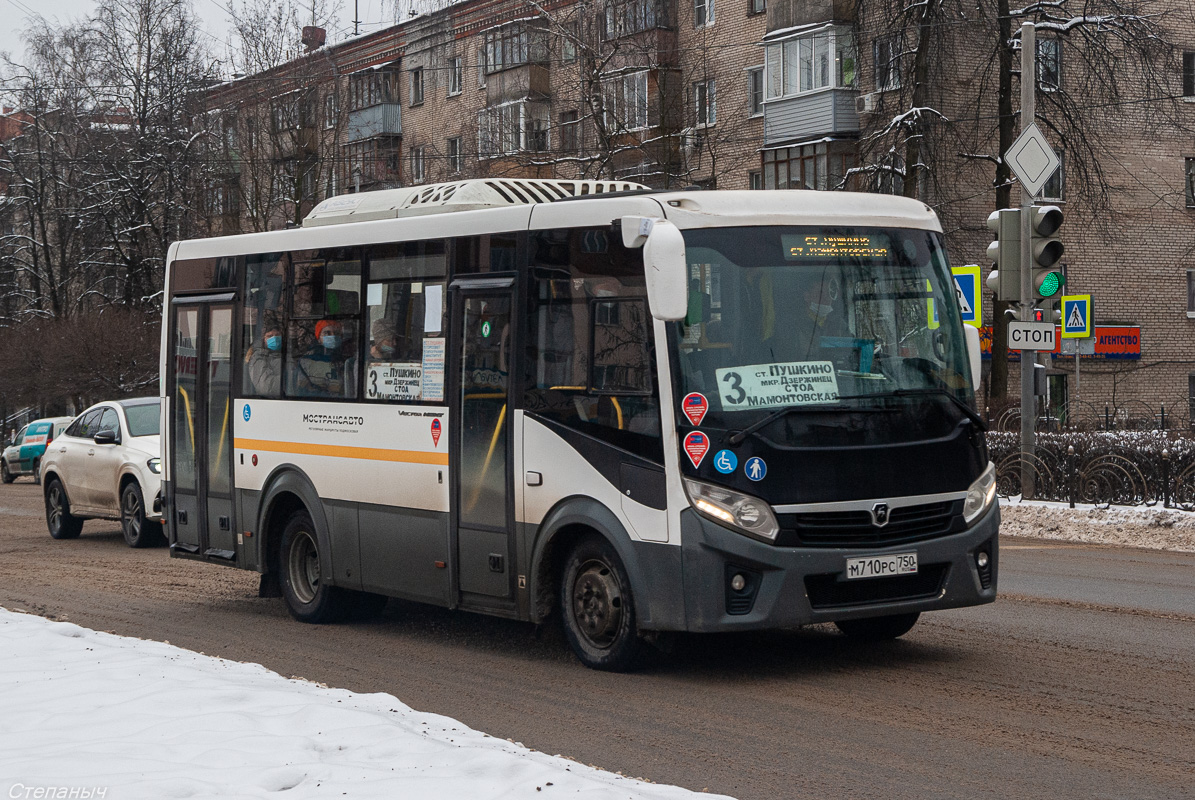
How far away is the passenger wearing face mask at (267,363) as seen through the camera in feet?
38.3

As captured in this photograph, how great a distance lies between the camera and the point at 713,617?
26.6 ft

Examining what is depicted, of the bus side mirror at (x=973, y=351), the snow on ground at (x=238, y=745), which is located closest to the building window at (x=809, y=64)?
the bus side mirror at (x=973, y=351)

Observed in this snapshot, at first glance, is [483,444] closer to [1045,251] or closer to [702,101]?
[1045,251]

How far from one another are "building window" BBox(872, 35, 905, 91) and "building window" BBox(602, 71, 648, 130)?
564 centimetres

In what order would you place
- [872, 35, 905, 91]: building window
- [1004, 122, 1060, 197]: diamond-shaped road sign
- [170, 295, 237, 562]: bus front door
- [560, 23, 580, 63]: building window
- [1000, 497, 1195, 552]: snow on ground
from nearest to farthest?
[170, 295, 237, 562]: bus front door < [1000, 497, 1195, 552]: snow on ground < [1004, 122, 1060, 197]: diamond-shaped road sign < [872, 35, 905, 91]: building window < [560, 23, 580, 63]: building window

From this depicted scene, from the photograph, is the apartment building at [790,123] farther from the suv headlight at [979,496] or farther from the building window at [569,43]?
the suv headlight at [979,496]

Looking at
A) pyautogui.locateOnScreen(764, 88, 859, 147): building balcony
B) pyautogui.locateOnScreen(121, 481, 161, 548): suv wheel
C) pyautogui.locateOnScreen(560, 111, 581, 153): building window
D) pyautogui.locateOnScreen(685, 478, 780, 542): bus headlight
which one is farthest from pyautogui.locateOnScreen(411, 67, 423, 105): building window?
pyautogui.locateOnScreen(685, 478, 780, 542): bus headlight

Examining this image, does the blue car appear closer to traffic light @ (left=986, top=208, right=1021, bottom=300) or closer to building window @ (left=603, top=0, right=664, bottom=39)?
building window @ (left=603, top=0, right=664, bottom=39)

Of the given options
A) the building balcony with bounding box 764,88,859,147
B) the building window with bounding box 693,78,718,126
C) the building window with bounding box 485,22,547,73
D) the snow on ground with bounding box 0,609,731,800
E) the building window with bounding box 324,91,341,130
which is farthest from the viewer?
the building window with bounding box 324,91,341,130

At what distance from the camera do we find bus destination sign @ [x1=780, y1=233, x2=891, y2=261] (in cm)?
851

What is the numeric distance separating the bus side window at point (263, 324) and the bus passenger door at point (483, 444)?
94.4 inches

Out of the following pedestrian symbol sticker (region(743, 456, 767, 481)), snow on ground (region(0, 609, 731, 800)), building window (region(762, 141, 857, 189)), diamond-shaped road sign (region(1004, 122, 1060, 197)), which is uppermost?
building window (region(762, 141, 857, 189))

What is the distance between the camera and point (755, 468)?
26.6ft

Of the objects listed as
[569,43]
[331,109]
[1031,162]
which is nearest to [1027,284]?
[1031,162]
